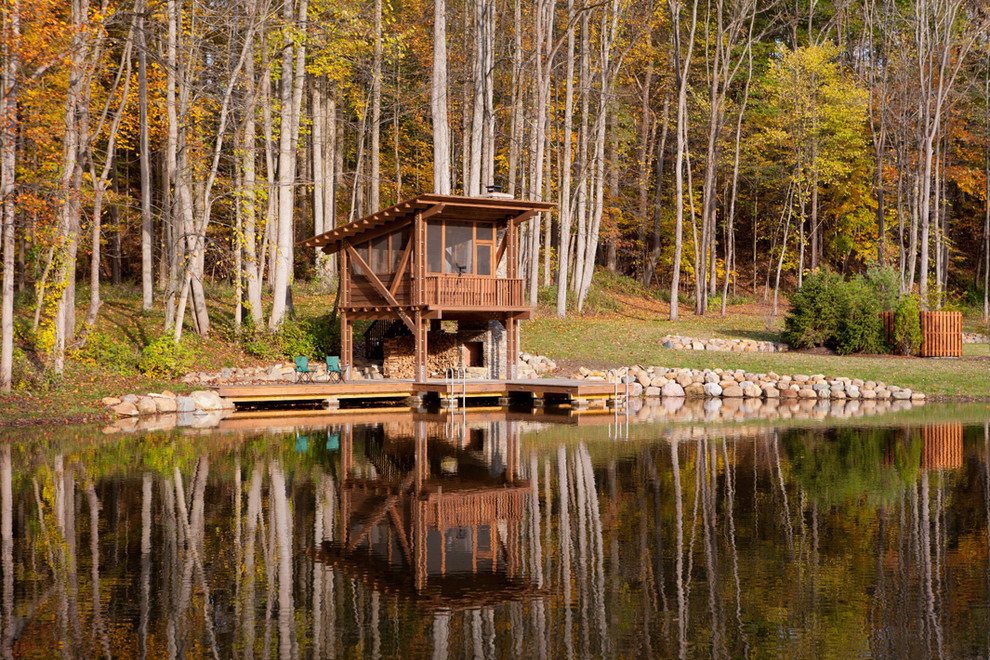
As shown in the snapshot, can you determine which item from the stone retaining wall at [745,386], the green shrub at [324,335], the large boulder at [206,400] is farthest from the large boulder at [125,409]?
the stone retaining wall at [745,386]

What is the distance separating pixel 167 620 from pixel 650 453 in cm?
911

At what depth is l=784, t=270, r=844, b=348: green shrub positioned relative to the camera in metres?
29.3

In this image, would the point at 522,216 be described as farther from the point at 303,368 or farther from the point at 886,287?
the point at 886,287

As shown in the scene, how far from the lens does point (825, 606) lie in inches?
273

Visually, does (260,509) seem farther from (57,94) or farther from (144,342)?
(57,94)

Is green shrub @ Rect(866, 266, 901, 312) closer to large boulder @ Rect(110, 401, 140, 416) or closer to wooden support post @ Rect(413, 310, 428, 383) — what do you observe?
wooden support post @ Rect(413, 310, 428, 383)

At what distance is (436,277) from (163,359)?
257 inches

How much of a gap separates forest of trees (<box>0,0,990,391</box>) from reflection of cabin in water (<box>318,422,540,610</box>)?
9.02 metres

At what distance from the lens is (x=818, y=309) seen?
2955cm

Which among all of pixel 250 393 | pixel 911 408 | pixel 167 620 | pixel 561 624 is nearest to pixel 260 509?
pixel 167 620

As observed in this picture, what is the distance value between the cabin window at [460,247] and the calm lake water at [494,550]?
867 cm

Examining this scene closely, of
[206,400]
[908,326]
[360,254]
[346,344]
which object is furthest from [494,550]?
[908,326]

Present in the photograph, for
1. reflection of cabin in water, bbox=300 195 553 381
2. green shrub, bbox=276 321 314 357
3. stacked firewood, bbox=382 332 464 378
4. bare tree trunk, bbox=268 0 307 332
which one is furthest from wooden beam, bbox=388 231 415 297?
green shrub, bbox=276 321 314 357

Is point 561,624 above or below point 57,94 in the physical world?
below
